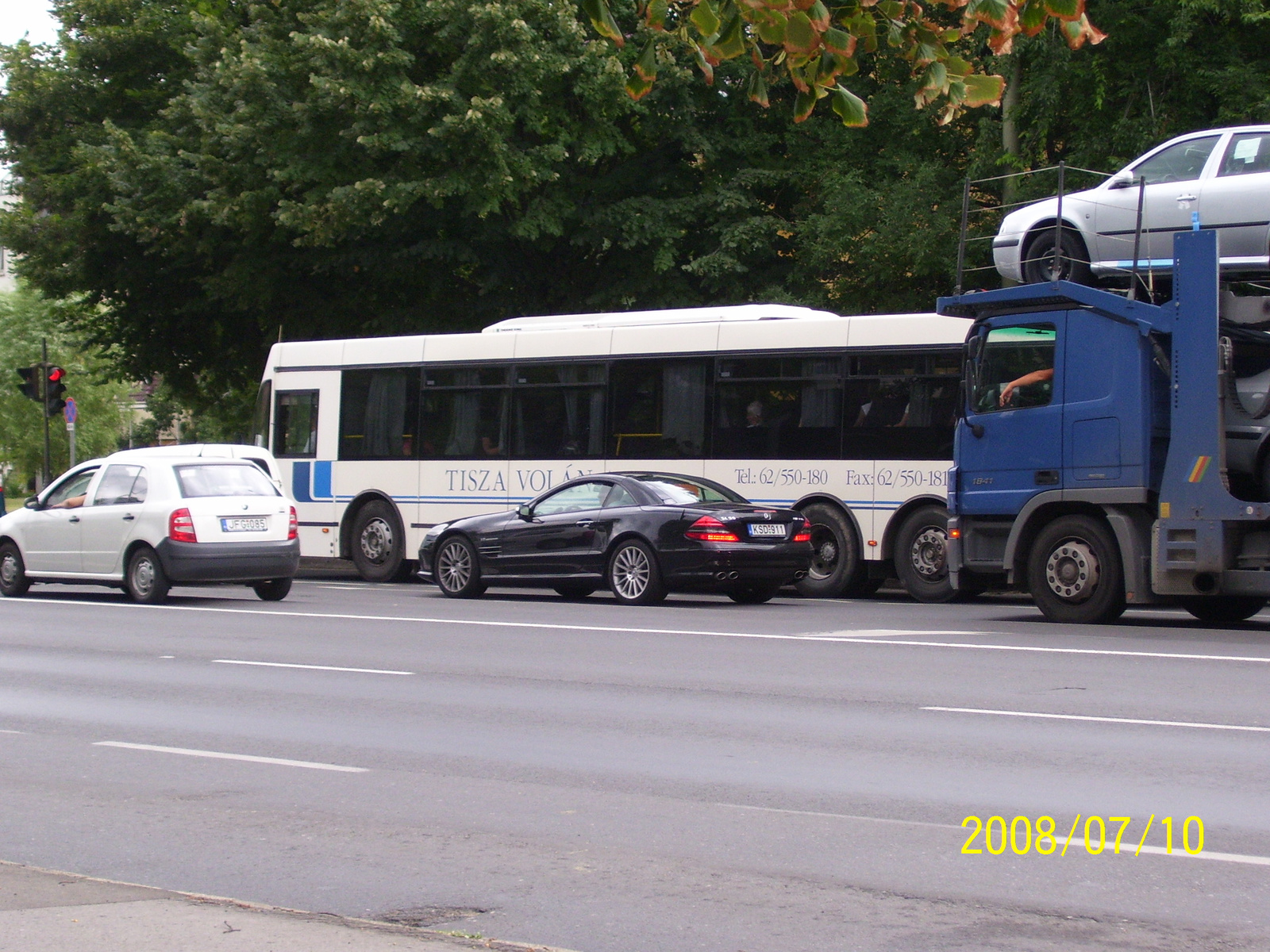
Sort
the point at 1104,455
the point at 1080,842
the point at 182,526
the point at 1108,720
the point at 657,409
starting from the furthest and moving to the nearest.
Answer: the point at 657,409 → the point at 182,526 → the point at 1104,455 → the point at 1108,720 → the point at 1080,842

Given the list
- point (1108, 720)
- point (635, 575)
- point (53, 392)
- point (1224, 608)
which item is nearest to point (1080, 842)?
point (1108, 720)

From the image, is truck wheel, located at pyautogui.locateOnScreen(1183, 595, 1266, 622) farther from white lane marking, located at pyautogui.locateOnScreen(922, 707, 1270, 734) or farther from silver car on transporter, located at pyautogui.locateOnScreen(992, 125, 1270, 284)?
white lane marking, located at pyautogui.locateOnScreen(922, 707, 1270, 734)

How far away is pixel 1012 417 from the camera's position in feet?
51.9

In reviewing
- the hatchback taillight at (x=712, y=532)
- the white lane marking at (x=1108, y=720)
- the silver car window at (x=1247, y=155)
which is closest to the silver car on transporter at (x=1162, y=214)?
the silver car window at (x=1247, y=155)

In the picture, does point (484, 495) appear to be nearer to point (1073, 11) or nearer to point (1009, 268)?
point (1009, 268)

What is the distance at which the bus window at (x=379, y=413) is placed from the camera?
936 inches

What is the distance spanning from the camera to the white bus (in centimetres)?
1905

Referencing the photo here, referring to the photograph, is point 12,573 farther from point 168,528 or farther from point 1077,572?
point 1077,572

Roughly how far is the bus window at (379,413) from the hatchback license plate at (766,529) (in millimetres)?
7346

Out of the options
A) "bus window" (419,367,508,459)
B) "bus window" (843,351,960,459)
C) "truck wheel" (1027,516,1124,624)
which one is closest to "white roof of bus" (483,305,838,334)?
"bus window" (419,367,508,459)

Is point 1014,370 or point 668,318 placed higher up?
point 668,318

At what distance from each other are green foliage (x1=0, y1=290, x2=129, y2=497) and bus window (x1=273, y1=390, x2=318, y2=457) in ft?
172

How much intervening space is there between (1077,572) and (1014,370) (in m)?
1.98

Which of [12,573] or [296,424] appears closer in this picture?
[12,573]
